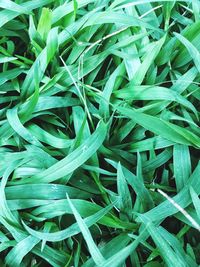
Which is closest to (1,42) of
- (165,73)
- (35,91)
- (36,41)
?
(36,41)

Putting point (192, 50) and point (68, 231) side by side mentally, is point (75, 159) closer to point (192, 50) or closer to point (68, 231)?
point (68, 231)

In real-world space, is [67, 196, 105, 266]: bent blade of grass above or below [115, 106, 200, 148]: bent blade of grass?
below

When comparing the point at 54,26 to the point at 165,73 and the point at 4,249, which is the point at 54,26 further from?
the point at 4,249

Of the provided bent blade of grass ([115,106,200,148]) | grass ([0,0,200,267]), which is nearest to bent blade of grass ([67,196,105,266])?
grass ([0,0,200,267])

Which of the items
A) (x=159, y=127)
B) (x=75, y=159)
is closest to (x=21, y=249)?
(x=75, y=159)

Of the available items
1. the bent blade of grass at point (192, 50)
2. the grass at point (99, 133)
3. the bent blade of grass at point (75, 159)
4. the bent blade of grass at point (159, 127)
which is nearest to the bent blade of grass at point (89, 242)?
the grass at point (99, 133)

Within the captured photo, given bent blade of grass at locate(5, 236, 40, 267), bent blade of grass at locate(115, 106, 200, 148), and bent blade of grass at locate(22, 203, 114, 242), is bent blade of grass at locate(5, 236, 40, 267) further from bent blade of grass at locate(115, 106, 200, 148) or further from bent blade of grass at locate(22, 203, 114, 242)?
bent blade of grass at locate(115, 106, 200, 148)

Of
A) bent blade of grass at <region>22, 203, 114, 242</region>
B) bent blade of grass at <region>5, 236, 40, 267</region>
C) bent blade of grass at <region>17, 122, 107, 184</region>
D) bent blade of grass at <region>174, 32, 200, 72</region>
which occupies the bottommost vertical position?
bent blade of grass at <region>5, 236, 40, 267</region>

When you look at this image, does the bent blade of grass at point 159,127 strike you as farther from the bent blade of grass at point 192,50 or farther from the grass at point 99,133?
the bent blade of grass at point 192,50
